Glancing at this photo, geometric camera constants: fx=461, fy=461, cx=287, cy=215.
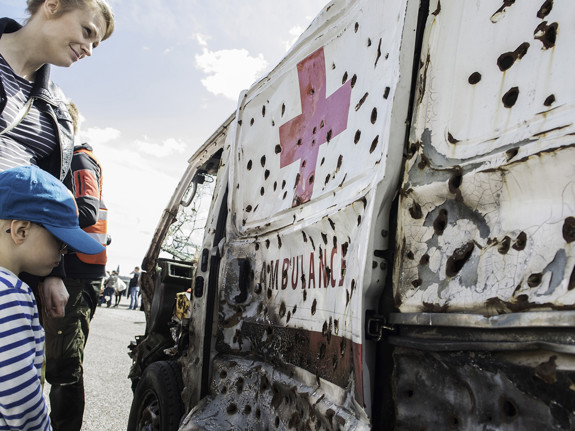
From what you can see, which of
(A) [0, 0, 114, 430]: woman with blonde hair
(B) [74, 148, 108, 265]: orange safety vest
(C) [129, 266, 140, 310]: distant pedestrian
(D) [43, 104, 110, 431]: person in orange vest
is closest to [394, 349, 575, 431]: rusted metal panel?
(A) [0, 0, 114, 430]: woman with blonde hair

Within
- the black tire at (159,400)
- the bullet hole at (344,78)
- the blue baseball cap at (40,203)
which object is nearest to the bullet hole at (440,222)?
the bullet hole at (344,78)

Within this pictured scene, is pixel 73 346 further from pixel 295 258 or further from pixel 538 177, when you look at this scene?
Result: pixel 538 177

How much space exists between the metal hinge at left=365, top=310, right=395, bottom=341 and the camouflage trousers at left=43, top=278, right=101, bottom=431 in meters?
2.16

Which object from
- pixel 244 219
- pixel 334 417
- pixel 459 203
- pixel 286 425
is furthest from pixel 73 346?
pixel 459 203

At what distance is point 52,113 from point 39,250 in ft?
2.93

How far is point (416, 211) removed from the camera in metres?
1.36

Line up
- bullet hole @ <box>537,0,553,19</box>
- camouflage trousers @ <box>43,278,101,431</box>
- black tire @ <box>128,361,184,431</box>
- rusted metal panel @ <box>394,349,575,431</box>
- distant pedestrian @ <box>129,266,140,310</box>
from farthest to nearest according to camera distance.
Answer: distant pedestrian @ <box>129,266,140,310</box>, camouflage trousers @ <box>43,278,101,431</box>, black tire @ <box>128,361,184,431</box>, bullet hole @ <box>537,0,553,19</box>, rusted metal panel @ <box>394,349,575,431</box>

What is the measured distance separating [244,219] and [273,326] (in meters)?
0.70

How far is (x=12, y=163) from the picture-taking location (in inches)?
74.3

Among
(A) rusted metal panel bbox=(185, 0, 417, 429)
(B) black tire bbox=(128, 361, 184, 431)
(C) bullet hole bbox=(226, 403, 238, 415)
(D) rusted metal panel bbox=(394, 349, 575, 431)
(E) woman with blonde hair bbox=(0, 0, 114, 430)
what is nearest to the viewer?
(D) rusted metal panel bbox=(394, 349, 575, 431)

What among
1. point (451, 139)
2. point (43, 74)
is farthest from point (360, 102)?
point (43, 74)

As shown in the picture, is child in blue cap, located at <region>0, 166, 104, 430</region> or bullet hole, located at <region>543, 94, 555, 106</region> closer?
bullet hole, located at <region>543, 94, 555, 106</region>

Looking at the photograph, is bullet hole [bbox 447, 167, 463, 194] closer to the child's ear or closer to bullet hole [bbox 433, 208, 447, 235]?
bullet hole [bbox 433, 208, 447, 235]

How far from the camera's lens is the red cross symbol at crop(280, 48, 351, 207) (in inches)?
71.9
